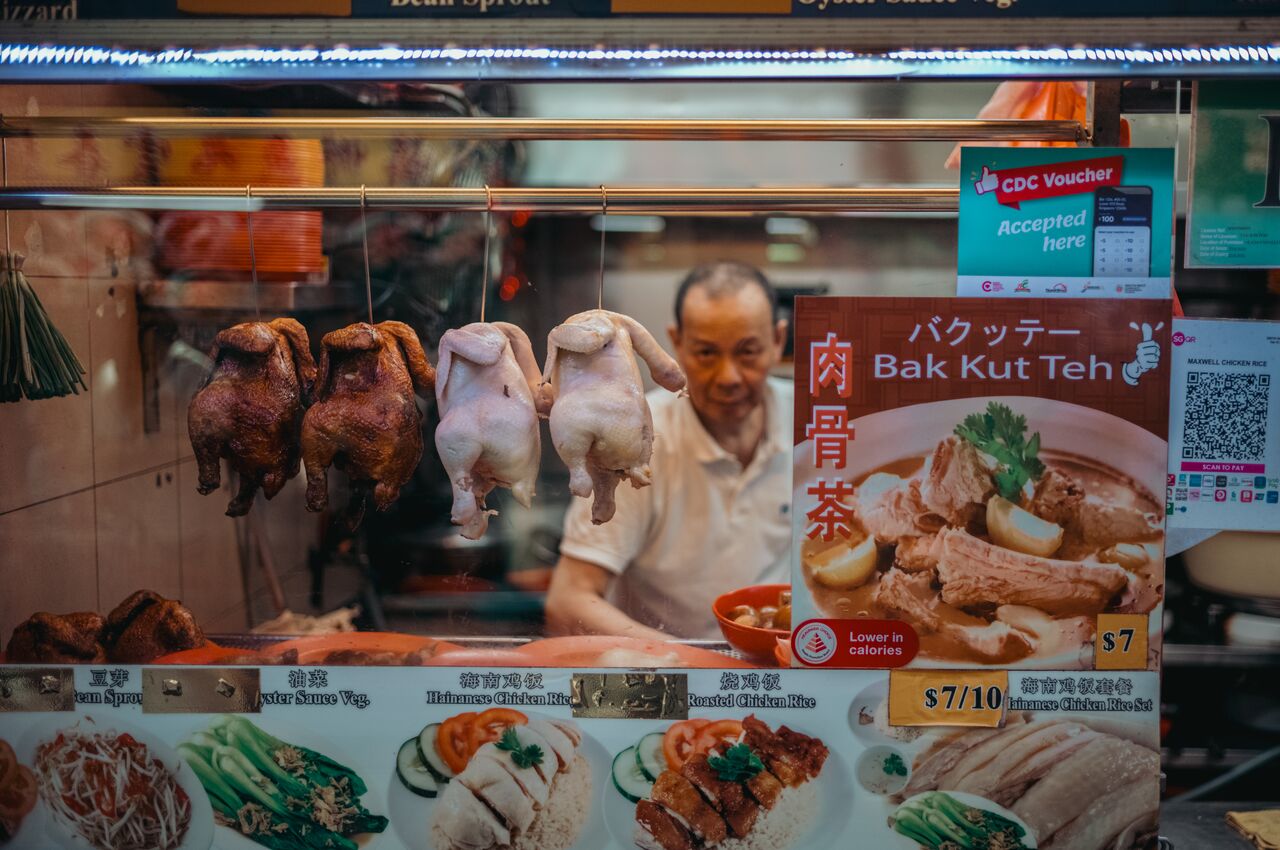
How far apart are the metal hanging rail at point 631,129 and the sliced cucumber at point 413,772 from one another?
1436 millimetres

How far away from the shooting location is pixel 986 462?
2.25 metres

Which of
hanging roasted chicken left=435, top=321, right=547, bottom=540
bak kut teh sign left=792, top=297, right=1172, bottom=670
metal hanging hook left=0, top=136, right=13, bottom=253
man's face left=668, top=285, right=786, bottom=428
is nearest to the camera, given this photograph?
bak kut teh sign left=792, top=297, right=1172, bottom=670

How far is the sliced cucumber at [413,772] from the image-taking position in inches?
93.0

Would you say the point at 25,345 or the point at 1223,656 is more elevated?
the point at 25,345

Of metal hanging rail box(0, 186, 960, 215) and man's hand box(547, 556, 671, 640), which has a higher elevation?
metal hanging rail box(0, 186, 960, 215)

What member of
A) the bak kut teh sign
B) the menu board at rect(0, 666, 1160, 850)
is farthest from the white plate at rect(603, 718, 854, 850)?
the bak kut teh sign

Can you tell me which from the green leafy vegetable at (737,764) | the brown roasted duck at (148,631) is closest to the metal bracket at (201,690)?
the brown roasted duck at (148,631)

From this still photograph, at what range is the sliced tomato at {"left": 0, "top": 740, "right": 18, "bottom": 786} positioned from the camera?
243 centimetres

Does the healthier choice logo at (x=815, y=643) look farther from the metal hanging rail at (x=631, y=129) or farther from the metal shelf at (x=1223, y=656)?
the metal shelf at (x=1223, y=656)

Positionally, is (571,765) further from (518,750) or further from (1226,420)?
(1226,420)

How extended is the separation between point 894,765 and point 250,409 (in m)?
1.76

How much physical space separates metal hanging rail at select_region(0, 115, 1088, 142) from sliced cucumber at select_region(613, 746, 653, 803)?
1440mm

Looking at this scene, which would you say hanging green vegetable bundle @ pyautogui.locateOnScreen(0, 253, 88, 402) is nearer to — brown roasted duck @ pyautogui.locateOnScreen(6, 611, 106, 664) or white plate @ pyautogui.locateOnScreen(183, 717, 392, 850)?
brown roasted duck @ pyautogui.locateOnScreen(6, 611, 106, 664)

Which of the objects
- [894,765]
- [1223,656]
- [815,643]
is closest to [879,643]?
[815,643]
